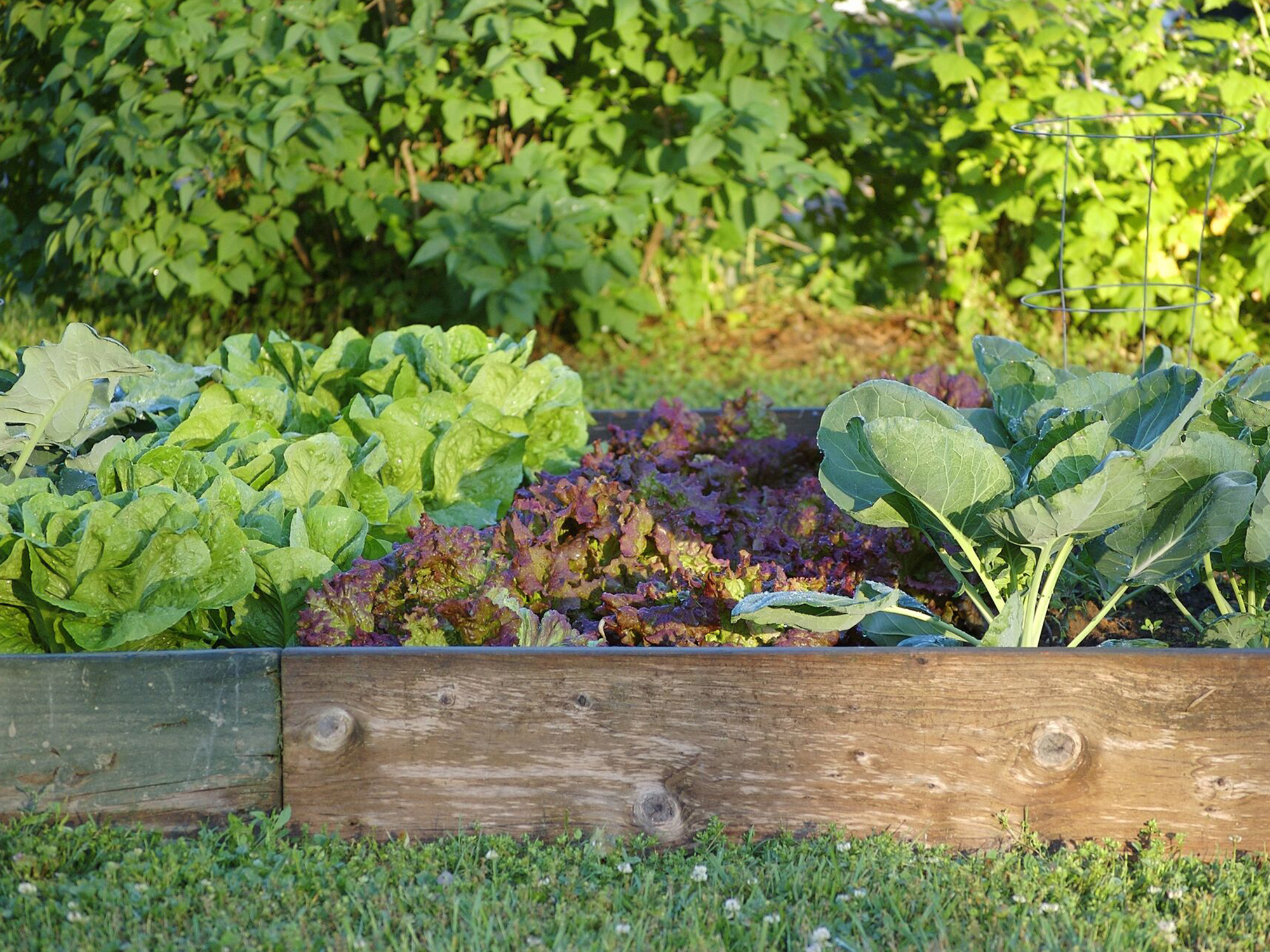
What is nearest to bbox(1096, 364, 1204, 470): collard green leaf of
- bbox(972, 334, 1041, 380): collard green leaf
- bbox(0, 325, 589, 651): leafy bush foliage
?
bbox(972, 334, 1041, 380): collard green leaf

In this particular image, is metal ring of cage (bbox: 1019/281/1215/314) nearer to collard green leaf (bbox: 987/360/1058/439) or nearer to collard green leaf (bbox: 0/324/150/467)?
collard green leaf (bbox: 987/360/1058/439)

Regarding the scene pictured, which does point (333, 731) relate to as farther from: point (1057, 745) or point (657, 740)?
point (1057, 745)

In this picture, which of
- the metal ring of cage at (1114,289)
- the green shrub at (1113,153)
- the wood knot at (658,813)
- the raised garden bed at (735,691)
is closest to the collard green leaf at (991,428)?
the raised garden bed at (735,691)

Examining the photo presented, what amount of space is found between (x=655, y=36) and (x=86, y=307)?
3098mm

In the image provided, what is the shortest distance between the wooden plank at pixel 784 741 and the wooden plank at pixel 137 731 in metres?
0.06

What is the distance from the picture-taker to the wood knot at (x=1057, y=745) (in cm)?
194

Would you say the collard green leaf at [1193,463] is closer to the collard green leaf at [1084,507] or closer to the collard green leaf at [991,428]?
the collard green leaf at [1084,507]

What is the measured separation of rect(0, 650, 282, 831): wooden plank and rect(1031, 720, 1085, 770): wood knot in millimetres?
1174

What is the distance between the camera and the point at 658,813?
6.51ft

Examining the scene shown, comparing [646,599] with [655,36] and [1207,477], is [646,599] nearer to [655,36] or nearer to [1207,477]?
[1207,477]

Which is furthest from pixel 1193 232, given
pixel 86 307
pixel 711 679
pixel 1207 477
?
pixel 86 307

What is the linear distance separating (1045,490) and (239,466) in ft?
4.98

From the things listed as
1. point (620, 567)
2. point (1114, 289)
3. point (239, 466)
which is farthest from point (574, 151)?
point (620, 567)

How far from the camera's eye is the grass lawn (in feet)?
5.69
